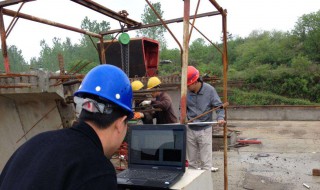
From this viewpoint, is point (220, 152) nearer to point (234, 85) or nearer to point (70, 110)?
point (70, 110)

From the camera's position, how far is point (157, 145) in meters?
2.54

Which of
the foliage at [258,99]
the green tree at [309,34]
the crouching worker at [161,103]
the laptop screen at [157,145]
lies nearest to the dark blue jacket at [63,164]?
the laptop screen at [157,145]

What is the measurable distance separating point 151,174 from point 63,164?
1.21 metres

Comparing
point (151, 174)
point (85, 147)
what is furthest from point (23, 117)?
point (85, 147)

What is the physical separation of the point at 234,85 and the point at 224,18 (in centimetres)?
1740

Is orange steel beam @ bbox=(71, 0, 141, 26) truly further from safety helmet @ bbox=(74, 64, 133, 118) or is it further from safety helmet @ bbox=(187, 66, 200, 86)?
safety helmet @ bbox=(74, 64, 133, 118)

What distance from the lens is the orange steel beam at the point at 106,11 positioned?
440 centimetres

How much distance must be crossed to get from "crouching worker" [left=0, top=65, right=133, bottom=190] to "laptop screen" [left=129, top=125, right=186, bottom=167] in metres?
0.96

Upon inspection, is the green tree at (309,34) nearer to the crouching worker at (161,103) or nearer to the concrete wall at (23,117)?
the crouching worker at (161,103)

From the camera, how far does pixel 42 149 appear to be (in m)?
1.30

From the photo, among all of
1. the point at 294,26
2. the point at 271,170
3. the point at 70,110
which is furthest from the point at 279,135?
the point at 294,26

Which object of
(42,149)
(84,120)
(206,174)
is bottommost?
(206,174)

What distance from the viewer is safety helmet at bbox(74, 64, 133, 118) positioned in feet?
4.99

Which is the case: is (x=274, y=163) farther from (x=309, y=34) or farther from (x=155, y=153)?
(x=309, y=34)
